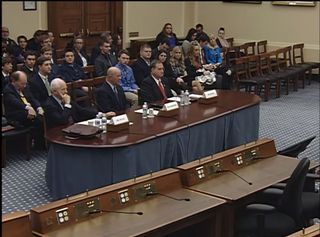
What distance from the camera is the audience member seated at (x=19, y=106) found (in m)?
6.72

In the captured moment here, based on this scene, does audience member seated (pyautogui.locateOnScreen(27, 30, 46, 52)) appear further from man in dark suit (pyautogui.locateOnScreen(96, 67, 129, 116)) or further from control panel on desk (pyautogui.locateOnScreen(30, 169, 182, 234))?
control panel on desk (pyautogui.locateOnScreen(30, 169, 182, 234))

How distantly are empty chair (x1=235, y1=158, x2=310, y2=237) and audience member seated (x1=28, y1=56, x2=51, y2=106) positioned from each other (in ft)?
12.8

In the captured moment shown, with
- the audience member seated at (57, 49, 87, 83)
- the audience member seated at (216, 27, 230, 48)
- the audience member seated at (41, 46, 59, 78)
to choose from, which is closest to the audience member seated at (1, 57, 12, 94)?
the audience member seated at (41, 46, 59, 78)

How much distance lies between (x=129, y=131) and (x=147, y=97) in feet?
5.53

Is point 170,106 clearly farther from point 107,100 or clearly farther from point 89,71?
point 89,71

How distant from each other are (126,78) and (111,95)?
5.92 feet

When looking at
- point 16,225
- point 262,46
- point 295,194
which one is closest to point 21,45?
point 262,46

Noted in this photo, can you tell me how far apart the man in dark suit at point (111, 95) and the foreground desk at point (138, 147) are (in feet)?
1.06

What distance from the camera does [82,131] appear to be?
5.28 metres

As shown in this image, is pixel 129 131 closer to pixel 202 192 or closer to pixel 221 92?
pixel 202 192

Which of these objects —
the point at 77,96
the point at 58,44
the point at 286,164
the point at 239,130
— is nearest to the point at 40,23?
the point at 58,44

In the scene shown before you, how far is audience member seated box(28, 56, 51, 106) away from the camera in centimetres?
723

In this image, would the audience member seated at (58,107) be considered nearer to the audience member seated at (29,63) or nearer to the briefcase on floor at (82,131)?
the briefcase on floor at (82,131)

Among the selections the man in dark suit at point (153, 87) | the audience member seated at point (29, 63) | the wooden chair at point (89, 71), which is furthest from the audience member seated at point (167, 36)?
the man in dark suit at point (153, 87)
